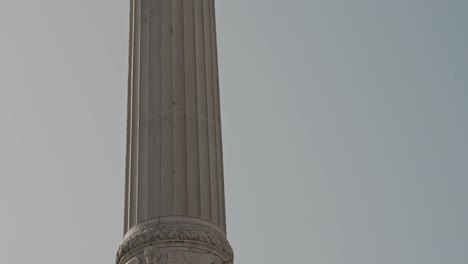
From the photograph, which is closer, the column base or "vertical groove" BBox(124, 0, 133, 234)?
the column base

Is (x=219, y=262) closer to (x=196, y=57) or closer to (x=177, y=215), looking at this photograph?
(x=177, y=215)

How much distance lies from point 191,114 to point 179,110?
0.34 meters

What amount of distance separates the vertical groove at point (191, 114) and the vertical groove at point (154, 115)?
2.50ft

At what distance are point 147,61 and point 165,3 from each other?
2097 mm

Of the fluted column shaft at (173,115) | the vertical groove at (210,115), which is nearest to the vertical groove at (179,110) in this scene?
the fluted column shaft at (173,115)

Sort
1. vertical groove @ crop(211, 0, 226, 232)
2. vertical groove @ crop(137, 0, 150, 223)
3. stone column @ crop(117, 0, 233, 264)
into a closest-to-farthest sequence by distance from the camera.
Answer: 1. stone column @ crop(117, 0, 233, 264)
2. vertical groove @ crop(137, 0, 150, 223)
3. vertical groove @ crop(211, 0, 226, 232)

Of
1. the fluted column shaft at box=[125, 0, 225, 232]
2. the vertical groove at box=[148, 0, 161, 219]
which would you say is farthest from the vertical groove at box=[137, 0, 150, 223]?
the vertical groove at box=[148, 0, 161, 219]

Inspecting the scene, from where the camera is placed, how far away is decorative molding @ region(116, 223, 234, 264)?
24.7 meters

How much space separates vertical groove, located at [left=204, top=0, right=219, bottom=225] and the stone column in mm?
31

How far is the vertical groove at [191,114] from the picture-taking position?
25.5 m

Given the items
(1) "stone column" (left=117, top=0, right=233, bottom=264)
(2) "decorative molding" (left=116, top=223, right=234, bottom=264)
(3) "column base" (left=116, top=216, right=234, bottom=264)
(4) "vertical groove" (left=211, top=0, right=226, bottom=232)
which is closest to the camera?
(3) "column base" (left=116, top=216, right=234, bottom=264)

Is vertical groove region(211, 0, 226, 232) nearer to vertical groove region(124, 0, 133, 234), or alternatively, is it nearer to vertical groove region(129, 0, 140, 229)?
vertical groove region(129, 0, 140, 229)

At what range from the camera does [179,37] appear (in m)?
28.4

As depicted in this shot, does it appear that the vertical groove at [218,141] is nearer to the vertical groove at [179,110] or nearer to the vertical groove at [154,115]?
the vertical groove at [179,110]
